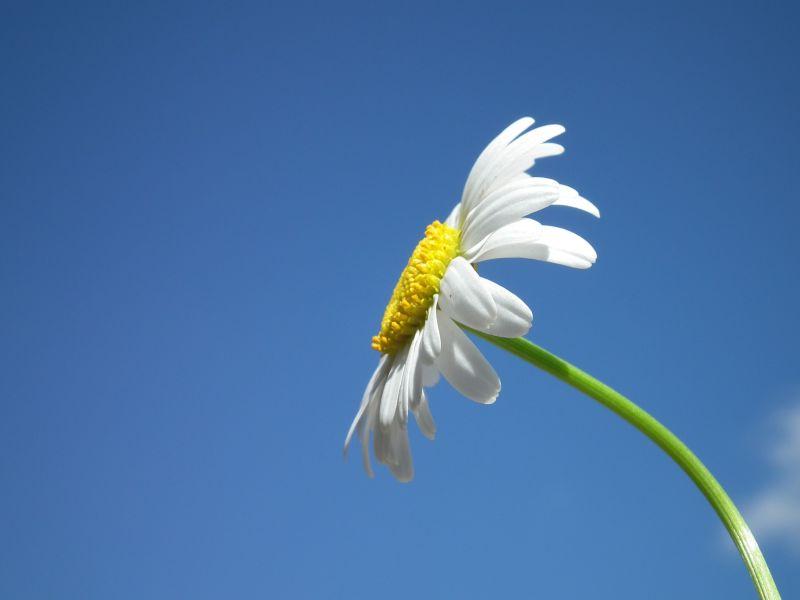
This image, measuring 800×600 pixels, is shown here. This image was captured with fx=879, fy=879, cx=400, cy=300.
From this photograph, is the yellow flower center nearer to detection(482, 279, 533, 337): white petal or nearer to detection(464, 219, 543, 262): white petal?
detection(464, 219, 543, 262): white petal

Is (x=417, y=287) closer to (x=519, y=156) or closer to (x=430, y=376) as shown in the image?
(x=430, y=376)

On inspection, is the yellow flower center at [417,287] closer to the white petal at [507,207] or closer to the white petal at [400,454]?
the white petal at [507,207]

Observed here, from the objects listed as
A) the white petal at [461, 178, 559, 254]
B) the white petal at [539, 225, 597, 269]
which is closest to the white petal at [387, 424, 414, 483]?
the white petal at [461, 178, 559, 254]

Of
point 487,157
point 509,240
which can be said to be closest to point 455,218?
point 487,157

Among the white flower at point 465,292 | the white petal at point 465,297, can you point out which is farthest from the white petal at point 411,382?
the white petal at point 465,297

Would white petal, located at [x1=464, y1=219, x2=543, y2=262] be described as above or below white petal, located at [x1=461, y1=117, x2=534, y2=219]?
below

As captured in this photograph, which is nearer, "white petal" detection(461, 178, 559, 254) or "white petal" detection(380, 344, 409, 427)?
"white petal" detection(461, 178, 559, 254)

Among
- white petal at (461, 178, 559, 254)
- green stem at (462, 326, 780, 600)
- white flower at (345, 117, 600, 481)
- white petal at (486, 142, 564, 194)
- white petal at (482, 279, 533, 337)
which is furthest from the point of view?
white petal at (486, 142, 564, 194)

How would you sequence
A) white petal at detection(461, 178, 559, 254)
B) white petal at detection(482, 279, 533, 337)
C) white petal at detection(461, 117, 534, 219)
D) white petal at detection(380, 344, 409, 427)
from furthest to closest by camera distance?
white petal at detection(461, 117, 534, 219)
white petal at detection(380, 344, 409, 427)
white petal at detection(461, 178, 559, 254)
white petal at detection(482, 279, 533, 337)
